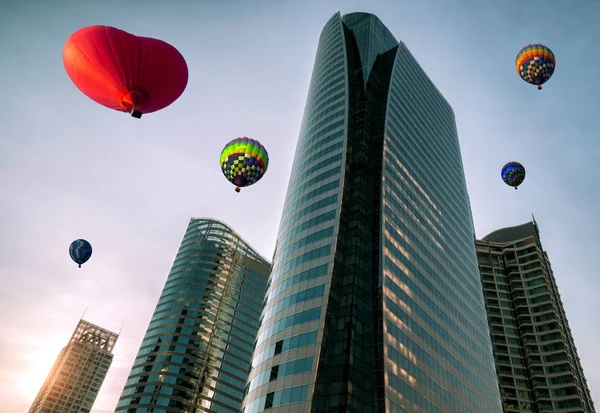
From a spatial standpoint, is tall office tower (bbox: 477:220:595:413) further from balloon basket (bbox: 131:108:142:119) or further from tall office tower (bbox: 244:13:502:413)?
balloon basket (bbox: 131:108:142:119)

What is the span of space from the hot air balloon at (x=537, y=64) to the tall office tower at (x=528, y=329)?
91.5m

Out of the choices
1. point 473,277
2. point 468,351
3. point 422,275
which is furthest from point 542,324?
point 422,275

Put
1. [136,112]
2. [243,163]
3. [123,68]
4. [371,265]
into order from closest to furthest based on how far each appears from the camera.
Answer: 1. [123,68]
2. [136,112]
3. [243,163]
4. [371,265]

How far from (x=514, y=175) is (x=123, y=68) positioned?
58.3 metres

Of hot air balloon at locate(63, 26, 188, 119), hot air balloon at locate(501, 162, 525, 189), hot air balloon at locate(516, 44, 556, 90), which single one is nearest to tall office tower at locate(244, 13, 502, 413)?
hot air balloon at locate(501, 162, 525, 189)

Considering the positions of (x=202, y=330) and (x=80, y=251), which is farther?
(x=202, y=330)

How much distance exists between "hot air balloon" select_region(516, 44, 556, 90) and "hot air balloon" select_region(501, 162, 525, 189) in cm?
1862

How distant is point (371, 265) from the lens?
2616 inches

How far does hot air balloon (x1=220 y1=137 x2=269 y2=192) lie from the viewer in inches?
1644

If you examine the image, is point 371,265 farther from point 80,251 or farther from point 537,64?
point 80,251

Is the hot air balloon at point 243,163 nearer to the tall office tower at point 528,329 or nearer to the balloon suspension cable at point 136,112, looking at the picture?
the balloon suspension cable at point 136,112

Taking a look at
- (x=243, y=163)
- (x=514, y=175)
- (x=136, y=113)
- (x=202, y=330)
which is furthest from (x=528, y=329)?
(x=136, y=113)

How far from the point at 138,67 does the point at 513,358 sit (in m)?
128

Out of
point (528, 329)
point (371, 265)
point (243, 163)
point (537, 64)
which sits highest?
point (528, 329)
